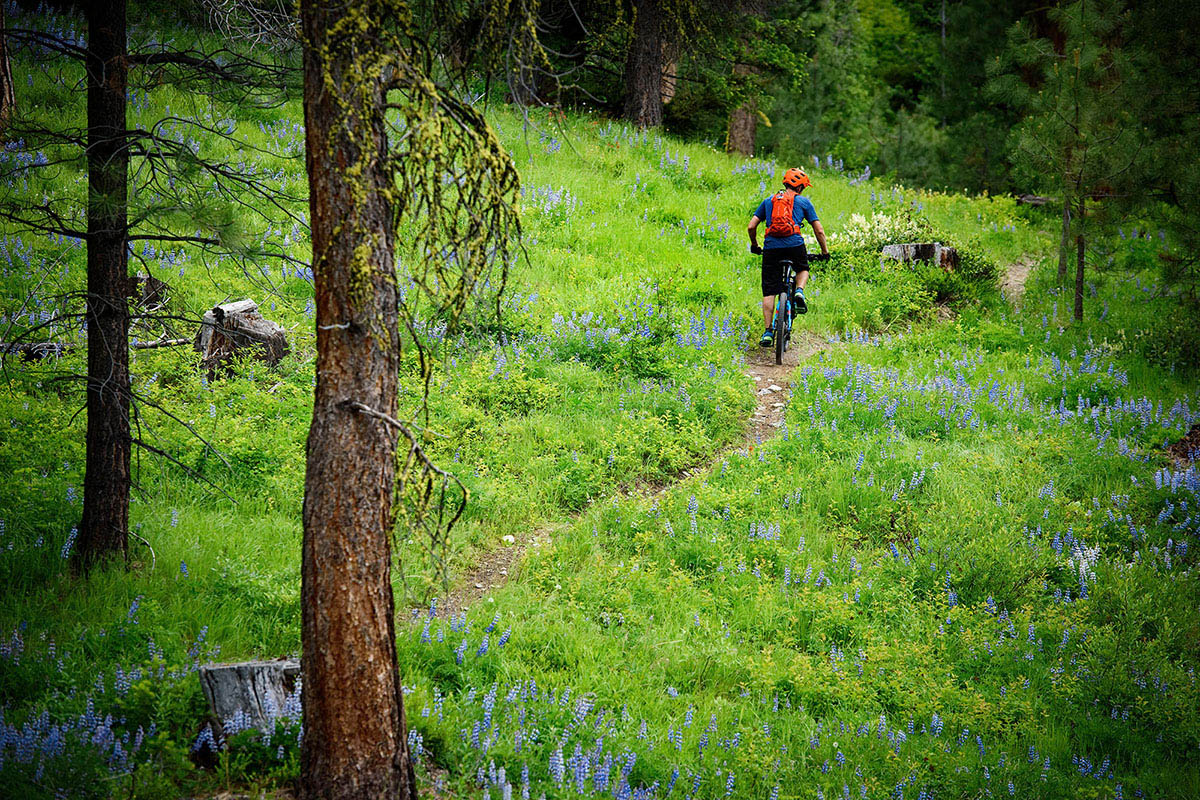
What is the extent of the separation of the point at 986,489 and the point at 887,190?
43.4 ft

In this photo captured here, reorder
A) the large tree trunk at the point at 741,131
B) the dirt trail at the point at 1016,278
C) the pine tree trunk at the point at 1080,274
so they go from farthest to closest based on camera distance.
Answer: the large tree trunk at the point at 741,131 → the dirt trail at the point at 1016,278 → the pine tree trunk at the point at 1080,274

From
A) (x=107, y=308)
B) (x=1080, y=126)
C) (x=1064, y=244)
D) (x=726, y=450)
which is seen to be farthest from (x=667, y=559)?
(x=1064, y=244)

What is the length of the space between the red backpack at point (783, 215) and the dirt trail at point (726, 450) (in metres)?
1.83

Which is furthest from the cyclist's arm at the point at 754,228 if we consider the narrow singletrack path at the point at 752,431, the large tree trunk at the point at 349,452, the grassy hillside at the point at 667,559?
the large tree trunk at the point at 349,452

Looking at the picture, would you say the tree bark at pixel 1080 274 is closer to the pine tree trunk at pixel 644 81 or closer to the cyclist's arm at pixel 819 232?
the cyclist's arm at pixel 819 232

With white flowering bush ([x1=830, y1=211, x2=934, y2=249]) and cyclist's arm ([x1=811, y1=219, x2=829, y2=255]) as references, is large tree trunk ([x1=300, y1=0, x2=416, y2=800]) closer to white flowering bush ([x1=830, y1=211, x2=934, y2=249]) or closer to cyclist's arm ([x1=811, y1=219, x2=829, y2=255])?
cyclist's arm ([x1=811, y1=219, x2=829, y2=255])

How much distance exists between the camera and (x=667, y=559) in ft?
24.3

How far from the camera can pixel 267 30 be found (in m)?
5.88

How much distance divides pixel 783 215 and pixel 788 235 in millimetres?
276

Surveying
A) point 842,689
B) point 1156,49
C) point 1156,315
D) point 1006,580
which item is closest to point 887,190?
point 1156,49

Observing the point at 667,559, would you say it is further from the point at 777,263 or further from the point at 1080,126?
the point at 1080,126

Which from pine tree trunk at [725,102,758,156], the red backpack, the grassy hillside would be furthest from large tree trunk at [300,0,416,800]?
pine tree trunk at [725,102,758,156]

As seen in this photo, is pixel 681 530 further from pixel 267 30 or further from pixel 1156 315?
pixel 1156 315

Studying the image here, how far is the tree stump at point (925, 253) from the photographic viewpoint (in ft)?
48.6
